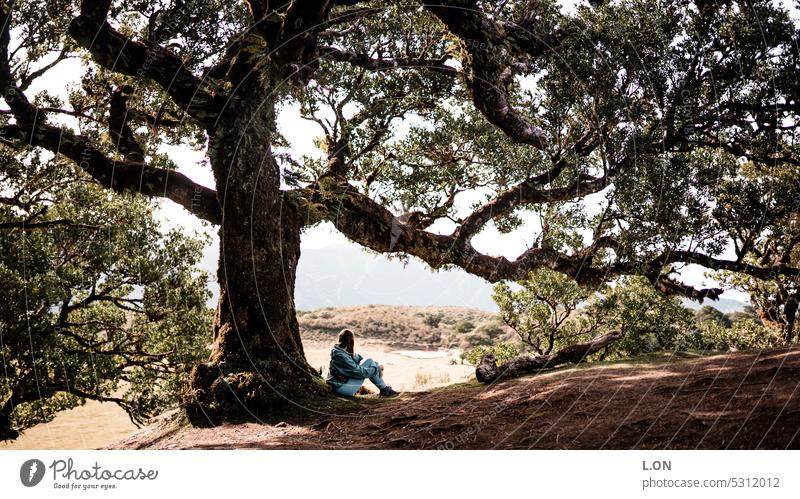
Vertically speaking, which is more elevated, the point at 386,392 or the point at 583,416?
the point at 583,416

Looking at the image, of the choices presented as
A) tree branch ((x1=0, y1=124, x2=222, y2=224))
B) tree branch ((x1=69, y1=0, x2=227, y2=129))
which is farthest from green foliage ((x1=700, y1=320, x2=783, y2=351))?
tree branch ((x1=69, y1=0, x2=227, y2=129))

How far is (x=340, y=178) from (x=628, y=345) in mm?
8443

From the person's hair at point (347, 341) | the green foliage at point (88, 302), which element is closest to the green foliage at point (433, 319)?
the green foliage at point (88, 302)

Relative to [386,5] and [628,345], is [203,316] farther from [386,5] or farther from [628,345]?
[628,345]

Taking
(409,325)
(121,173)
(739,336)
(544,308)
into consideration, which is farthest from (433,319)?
(121,173)

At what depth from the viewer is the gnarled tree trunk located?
8523 mm

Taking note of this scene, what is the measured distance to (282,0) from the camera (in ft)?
31.1

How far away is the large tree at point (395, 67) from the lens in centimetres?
859

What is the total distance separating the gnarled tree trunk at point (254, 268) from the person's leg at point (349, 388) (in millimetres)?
441

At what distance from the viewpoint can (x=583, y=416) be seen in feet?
19.8

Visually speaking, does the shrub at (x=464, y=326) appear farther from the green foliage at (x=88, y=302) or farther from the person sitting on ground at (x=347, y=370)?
the person sitting on ground at (x=347, y=370)

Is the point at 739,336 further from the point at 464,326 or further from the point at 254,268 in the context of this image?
the point at 464,326

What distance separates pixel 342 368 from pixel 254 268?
2170 millimetres

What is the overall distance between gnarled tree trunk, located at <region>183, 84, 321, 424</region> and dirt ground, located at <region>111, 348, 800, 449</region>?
105 cm
